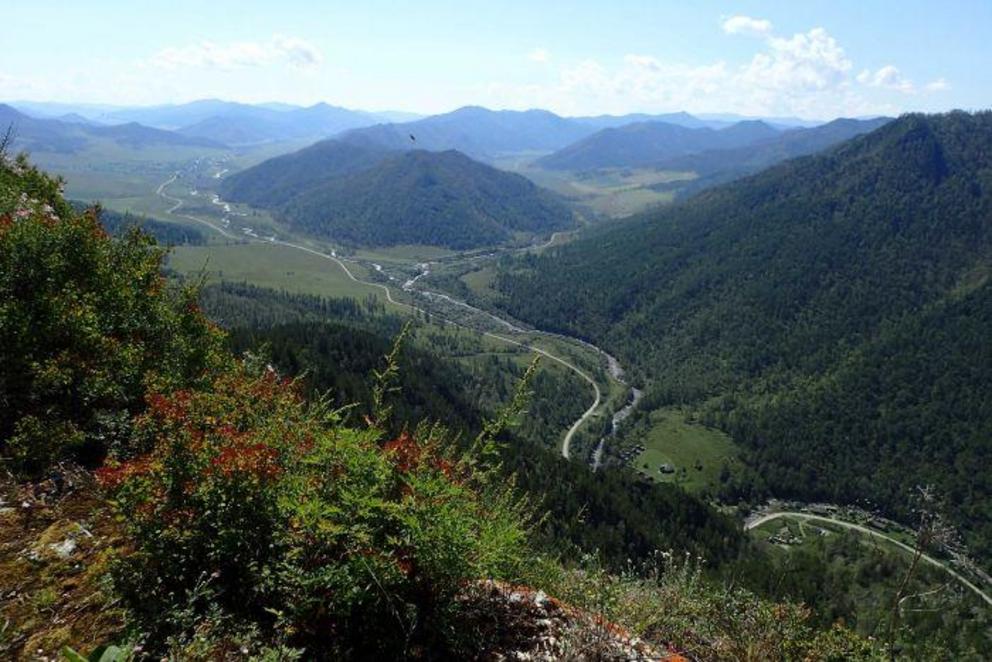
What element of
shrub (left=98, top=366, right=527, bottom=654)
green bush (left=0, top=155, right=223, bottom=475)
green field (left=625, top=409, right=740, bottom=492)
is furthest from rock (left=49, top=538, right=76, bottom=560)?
green field (left=625, top=409, right=740, bottom=492)

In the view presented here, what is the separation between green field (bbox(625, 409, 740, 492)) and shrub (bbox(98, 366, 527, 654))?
563ft

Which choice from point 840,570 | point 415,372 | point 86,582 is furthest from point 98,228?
point 840,570

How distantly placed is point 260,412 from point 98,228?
12460mm

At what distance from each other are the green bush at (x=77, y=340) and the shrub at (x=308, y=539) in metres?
4.37

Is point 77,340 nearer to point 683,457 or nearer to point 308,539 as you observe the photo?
point 308,539

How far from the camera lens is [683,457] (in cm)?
18788

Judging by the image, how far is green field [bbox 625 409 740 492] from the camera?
175875 millimetres

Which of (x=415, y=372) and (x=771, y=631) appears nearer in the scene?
(x=771, y=631)

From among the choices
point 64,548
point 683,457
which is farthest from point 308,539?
point 683,457

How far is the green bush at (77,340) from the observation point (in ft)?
39.6

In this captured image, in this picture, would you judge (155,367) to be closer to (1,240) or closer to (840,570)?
(1,240)

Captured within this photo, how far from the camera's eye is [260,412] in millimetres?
11891

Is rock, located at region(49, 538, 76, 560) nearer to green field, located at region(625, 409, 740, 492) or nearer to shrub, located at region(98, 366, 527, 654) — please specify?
shrub, located at region(98, 366, 527, 654)

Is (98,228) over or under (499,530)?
over
